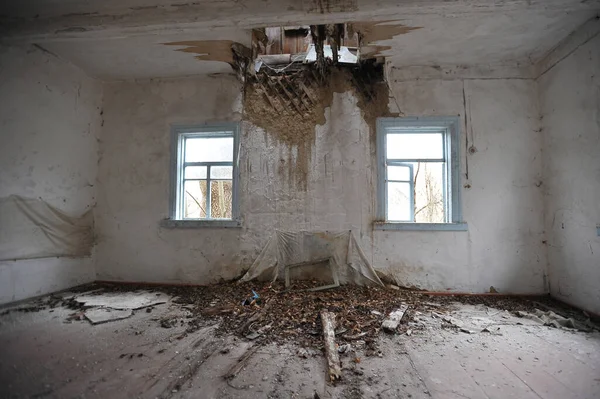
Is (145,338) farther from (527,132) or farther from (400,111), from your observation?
(527,132)

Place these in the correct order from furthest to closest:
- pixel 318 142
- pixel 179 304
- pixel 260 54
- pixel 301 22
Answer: pixel 318 142 < pixel 260 54 < pixel 179 304 < pixel 301 22

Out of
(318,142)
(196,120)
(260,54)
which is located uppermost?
(260,54)

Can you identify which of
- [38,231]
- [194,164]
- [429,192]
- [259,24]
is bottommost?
[38,231]

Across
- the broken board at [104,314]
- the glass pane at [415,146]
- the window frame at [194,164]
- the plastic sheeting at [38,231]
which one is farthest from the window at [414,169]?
the plastic sheeting at [38,231]

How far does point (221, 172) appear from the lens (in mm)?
4250

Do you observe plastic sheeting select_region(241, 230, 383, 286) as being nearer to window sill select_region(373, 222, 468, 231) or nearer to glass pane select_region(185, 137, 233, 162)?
window sill select_region(373, 222, 468, 231)

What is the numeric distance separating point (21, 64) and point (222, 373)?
14.4 ft

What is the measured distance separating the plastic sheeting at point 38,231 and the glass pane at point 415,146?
4796 millimetres

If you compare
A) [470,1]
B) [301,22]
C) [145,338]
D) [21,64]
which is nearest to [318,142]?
[301,22]

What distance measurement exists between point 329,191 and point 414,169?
132 centimetres

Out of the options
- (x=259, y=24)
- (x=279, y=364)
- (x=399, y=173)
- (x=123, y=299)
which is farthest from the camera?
(x=399, y=173)

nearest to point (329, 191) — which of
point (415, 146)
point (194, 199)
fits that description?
point (415, 146)

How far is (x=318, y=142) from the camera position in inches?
157

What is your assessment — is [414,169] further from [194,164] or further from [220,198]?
[194,164]
